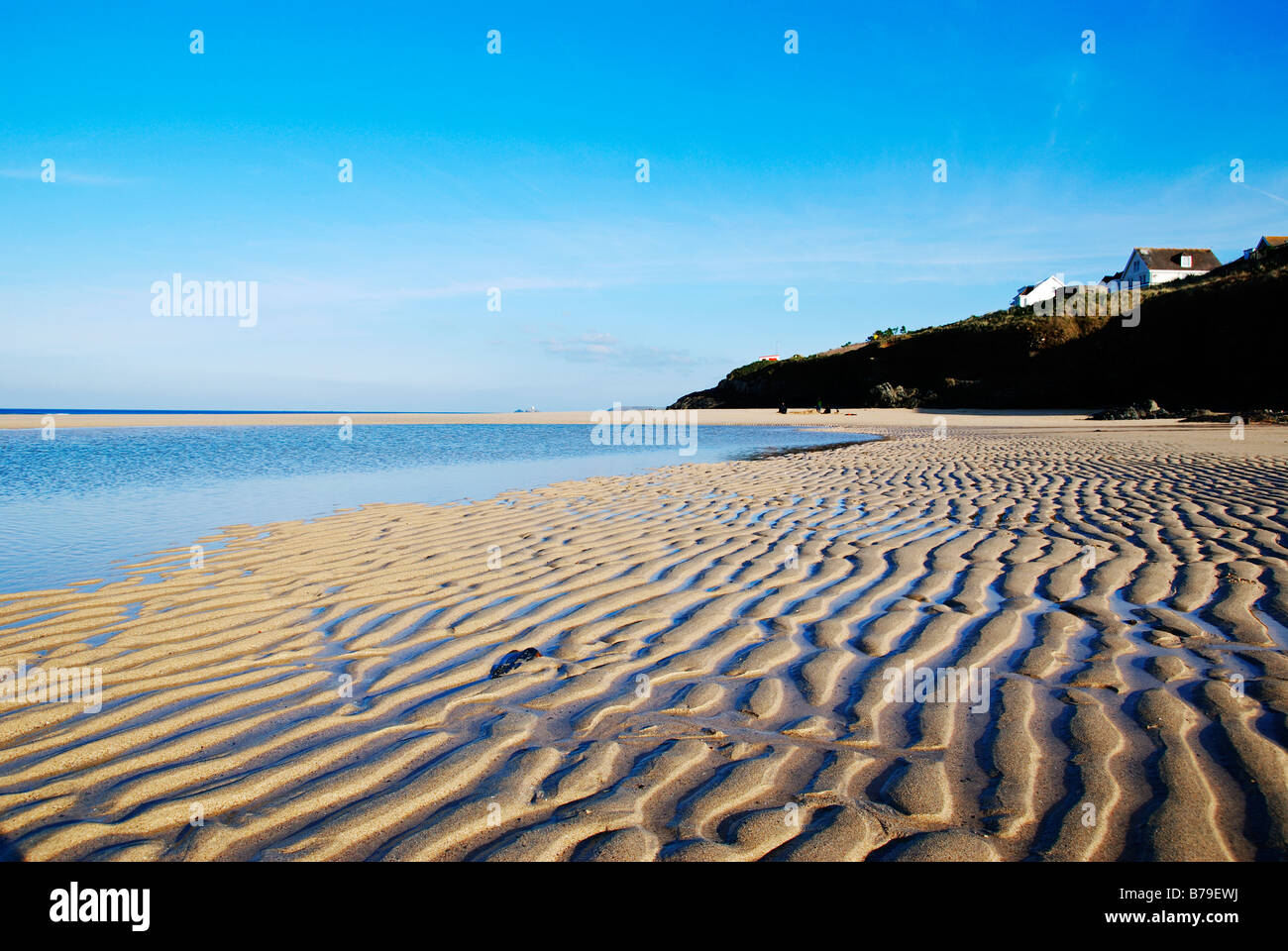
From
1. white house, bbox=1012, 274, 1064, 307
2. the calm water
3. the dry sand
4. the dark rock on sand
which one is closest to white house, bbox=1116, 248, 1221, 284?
white house, bbox=1012, 274, 1064, 307

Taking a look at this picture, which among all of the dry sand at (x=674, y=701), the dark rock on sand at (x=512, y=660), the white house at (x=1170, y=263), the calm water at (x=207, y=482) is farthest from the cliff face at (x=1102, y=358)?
the dark rock on sand at (x=512, y=660)

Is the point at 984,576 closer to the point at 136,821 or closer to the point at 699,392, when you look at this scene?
the point at 136,821

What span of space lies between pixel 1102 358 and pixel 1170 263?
2875 centimetres

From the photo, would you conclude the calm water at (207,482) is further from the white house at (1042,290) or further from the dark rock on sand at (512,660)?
the white house at (1042,290)

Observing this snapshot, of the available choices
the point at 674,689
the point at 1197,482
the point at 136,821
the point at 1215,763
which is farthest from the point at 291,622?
the point at 1197,482

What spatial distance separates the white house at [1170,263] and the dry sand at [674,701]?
2400 inches

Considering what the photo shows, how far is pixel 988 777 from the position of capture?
258cm

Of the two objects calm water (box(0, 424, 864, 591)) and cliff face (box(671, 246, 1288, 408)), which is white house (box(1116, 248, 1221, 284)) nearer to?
cliff face (box(671, 246, 1288, 408))

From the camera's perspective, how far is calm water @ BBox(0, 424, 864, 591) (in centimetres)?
690

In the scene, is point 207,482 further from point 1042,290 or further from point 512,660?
point 1042,290

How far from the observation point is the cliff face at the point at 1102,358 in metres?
29.5

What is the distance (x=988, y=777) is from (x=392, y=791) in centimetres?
212

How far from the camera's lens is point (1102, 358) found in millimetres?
35406

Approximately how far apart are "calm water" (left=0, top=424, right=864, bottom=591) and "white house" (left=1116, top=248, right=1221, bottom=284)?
48.5 meters
